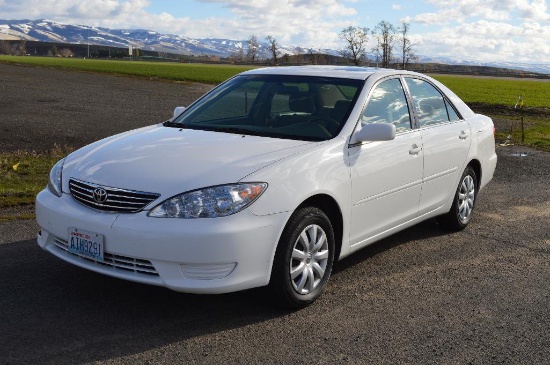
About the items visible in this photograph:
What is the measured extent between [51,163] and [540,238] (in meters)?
6.87

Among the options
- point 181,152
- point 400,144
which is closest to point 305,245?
point 181,152

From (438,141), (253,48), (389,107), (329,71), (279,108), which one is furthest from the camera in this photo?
(253,48)

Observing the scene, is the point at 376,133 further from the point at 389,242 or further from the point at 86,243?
the point at 86,243

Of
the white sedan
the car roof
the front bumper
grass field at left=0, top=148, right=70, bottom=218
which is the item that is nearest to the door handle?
the white sedan

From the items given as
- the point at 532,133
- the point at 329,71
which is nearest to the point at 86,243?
the point at 329,71

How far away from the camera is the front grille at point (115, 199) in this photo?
4.17m

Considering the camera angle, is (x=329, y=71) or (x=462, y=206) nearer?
(x=329, y=71)

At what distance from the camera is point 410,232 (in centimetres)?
706

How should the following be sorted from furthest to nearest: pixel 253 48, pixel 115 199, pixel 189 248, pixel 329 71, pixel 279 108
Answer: pixel 253 48
pixel 329 71
pixel 279 108
pixel 115 199
pixel 189 248

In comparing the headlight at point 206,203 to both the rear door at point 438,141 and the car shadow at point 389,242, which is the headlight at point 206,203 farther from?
the rear door at point 438,141

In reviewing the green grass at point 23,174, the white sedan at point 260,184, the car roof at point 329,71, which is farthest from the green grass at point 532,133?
the green grass at point 23,174

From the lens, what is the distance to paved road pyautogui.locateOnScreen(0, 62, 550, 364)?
3.93 m

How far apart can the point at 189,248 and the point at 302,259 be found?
90cm

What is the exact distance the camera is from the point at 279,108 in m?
5.52
